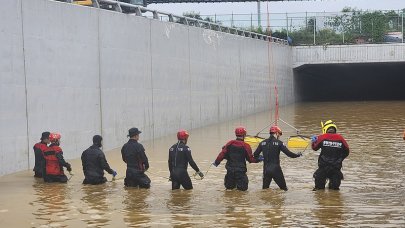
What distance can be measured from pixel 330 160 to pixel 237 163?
5.77ft

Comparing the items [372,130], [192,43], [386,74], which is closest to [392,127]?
[372,130]

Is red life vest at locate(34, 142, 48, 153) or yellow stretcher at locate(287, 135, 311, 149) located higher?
red life vest at locate(34, 142, 48, 153)

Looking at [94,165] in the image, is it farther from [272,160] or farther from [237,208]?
[237,208]

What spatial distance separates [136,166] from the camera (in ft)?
45.0

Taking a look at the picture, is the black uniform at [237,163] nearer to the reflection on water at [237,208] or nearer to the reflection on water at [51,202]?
the reflection on water at [237,208]

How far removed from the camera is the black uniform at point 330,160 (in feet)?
42.7

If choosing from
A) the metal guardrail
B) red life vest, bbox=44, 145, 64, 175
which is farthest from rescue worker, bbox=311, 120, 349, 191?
the metal guardrail

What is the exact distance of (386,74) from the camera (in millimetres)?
58156

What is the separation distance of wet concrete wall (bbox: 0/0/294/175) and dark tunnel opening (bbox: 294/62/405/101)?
22.9 metres

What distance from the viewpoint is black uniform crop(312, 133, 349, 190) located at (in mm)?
13016

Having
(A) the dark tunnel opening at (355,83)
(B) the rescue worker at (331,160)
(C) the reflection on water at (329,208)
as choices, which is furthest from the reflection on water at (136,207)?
(A) the dark tunnel opening at (355,83)

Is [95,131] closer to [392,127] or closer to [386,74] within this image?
[392,127]

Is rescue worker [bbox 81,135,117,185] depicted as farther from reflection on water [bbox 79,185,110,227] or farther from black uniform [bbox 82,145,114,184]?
reflection on water [bbox 79,185,110,227]

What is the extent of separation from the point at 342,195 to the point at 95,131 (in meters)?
9.70
